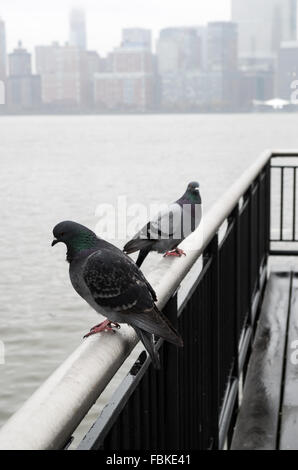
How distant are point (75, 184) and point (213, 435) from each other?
5001 centimetres

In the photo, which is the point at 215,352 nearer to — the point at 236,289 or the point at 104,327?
the point at 236,289

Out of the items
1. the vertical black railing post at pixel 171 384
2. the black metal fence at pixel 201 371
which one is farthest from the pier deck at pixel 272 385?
the vertical black railing post at pixel 171 384

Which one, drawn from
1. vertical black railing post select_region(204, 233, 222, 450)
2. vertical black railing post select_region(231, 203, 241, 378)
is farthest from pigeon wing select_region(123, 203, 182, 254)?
vertical black railing post select_region(231, 203, 241, 378)

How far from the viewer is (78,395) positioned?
1.37m

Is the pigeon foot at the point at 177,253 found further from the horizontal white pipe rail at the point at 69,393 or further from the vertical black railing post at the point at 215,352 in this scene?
the vertical black railing post at the point at 215,352

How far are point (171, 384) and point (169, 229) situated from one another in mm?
766

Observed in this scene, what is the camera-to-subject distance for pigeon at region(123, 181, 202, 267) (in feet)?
9.33

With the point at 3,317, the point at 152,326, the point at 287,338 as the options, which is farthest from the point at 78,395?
the point at 3,317

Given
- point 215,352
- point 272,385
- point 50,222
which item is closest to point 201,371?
point 215,352

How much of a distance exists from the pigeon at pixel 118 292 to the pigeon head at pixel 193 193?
4.70ft

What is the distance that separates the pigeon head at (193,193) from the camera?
324cm

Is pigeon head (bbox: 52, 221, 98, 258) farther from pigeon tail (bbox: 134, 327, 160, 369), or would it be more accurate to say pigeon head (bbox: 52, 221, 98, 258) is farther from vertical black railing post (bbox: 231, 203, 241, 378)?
Result: vertical black railing post (bbox: 231, 203, 241, 378)

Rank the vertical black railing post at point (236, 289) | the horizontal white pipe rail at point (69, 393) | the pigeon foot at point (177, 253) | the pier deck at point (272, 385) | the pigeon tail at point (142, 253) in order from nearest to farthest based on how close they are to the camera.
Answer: the horizontal white pipe rail at point (69, 393)
the pigeon foot at point (177, 253)
the pigeon tail at point (142, 253)
the pier deck at point (272, 385)
the vertical black railing post at point (236, 289)

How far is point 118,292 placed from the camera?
1.79 m
